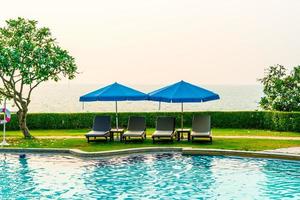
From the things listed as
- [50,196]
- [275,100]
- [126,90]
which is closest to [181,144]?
[126,90]

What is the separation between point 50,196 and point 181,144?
9166 millimetres

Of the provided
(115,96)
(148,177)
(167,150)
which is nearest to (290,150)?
(167,150)

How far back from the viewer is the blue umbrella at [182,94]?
21.2 m

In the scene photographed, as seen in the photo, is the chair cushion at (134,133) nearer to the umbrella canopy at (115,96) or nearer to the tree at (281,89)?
the umbrella canopy at (115,96)

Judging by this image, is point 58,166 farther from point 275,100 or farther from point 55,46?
point 275,100

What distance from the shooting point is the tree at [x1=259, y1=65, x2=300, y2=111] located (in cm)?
3369

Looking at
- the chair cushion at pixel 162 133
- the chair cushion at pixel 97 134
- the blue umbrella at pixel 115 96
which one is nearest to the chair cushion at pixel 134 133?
the chair cushion at pixel 162 133

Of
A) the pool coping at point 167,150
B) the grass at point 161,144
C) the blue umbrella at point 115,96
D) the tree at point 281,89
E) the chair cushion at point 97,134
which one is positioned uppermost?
the tree at point 281,89

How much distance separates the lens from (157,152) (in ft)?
63.0

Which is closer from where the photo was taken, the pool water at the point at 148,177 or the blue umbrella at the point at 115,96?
the pool water at the point at 148,177

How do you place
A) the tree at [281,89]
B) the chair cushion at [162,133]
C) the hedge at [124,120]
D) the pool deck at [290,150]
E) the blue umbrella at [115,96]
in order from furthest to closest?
the tree at [281,89] < the hedge at [124,120] < the blue umbrella at [115,96] < the chair cushion at [162,133] < the pool deck at [290,150]

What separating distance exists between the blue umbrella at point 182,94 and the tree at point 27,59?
4428 millimetres

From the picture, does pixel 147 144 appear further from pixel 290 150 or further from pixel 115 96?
pixel 290 150

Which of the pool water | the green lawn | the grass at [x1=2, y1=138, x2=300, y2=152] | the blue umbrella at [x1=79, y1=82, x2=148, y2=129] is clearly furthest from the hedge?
the pool water
